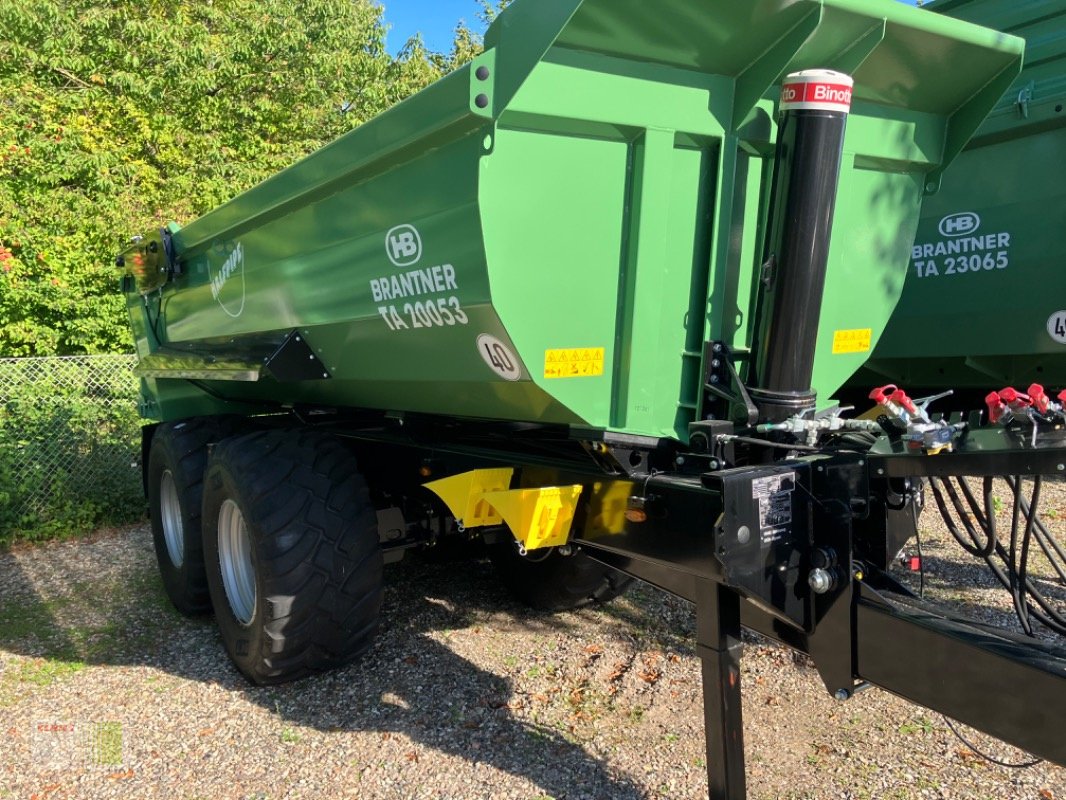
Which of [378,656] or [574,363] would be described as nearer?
[574,363]

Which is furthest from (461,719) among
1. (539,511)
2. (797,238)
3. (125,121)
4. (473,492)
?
(125,121)

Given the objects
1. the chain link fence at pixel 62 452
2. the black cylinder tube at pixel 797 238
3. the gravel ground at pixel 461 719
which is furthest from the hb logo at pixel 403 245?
the chain link fence at pixel 62 452

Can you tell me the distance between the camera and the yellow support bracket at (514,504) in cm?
277

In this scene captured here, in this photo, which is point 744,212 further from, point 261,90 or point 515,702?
point 261,90

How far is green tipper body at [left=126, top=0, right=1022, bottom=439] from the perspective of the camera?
7.61ft

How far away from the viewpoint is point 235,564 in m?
4.07

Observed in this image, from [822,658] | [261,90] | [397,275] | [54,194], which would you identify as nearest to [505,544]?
[397,275]

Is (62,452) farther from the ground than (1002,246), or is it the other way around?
(1002,246)

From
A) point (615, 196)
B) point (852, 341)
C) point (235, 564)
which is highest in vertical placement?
point (615, 196)

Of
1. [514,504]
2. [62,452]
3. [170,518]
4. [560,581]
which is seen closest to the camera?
[514,504]

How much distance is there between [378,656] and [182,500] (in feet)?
4.72

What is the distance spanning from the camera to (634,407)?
2.61 m

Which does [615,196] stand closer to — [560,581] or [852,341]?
[852,341]

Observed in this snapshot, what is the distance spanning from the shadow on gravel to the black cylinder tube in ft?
4.86
